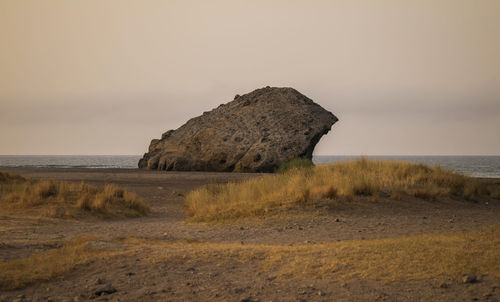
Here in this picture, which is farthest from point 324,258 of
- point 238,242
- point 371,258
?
point 238,242

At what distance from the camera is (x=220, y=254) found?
8.15 meters

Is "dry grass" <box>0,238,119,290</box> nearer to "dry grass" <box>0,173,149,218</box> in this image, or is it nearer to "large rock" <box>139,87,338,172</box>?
"dry grass" <box>0,173,149,218</box>

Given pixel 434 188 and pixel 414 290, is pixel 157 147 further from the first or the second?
pixel 414 290

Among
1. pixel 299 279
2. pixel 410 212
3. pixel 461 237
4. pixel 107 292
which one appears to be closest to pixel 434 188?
pixel 410 212

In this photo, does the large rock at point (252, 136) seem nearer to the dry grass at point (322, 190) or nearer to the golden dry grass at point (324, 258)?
the dry grass at point (322, 190)

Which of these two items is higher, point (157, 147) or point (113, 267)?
point (157, 147)

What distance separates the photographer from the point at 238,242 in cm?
1020

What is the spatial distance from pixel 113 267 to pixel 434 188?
12.6 m

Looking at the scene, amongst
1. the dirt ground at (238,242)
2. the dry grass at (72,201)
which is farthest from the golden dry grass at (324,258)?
the dry grass at (72,201)

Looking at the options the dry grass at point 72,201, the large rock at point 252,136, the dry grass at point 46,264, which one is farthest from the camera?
the large rock at point 252,136

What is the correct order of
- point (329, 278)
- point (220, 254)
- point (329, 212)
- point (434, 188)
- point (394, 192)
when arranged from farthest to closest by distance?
point (434, 188) → point (394, 192) → point (329, 212) → point (220, 254) → point (329, 278)

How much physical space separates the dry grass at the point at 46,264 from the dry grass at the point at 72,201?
6.32 m

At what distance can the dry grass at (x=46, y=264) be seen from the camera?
23.0ft

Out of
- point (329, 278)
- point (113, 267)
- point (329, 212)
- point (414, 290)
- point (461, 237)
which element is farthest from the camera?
point (329, 212)
